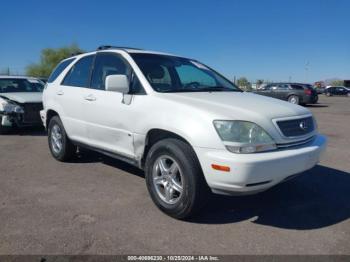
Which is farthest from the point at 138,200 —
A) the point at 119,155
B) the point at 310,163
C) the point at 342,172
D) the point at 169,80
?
the point at 342,172

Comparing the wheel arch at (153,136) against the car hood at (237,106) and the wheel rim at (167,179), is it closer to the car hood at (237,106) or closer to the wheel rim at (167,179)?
the wheel rim at (167,179)

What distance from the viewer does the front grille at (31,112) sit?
830cm

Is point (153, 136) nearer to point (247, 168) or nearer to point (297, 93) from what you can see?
point (247, 168)

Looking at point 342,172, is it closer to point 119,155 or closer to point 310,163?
point 310,163

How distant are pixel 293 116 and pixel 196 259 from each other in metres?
1.80

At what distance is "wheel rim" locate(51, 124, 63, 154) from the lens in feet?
18.3

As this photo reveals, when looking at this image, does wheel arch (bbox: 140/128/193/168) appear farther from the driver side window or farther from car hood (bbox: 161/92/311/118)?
the driver side window

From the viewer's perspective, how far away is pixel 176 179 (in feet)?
11.5

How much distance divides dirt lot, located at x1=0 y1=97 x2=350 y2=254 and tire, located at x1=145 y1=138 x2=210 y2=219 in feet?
0.53

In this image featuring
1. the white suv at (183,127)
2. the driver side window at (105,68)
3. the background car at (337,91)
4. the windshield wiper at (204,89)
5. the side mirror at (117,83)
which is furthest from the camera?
the background car at (337,91)

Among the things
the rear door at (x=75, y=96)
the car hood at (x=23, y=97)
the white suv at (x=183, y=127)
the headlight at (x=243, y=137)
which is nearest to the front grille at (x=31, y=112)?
the car hood at (x=23, y=97)

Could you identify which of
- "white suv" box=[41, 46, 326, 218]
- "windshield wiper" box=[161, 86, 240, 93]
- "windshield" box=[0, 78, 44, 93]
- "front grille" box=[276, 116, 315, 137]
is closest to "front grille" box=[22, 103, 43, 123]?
"windshield" box=[0, 78, 44, 93]

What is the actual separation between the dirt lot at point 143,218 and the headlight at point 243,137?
0.84m

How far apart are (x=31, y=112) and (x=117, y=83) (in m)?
5.44
